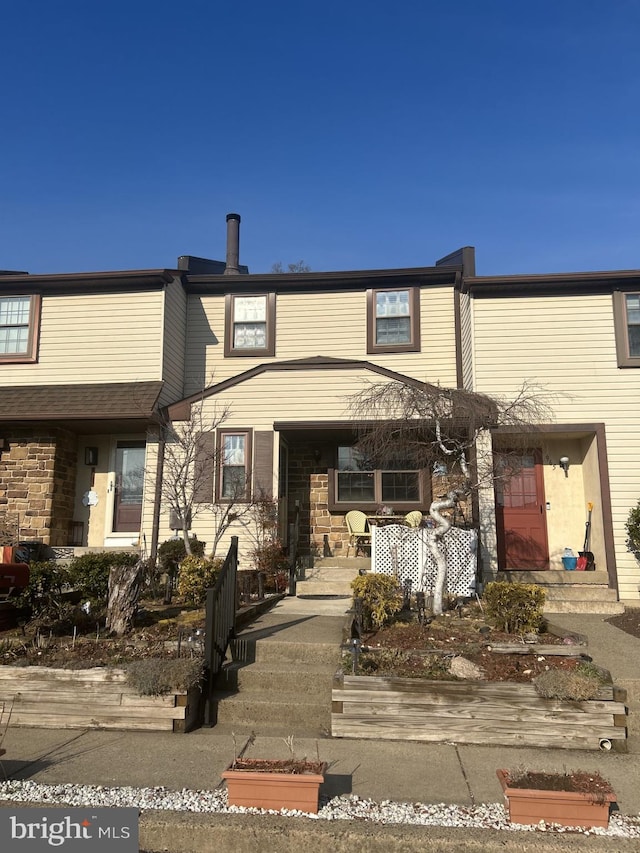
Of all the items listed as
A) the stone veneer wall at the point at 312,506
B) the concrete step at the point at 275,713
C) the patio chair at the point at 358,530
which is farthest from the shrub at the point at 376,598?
the stone veneer wall at the point at 312,506

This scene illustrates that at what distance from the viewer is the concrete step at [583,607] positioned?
31.6 feet

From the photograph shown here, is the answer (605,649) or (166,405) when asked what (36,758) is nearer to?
(605,649)

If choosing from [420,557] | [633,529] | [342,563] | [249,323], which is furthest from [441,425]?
[249,323]

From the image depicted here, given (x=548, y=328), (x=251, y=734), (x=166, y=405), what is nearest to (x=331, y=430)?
(x=166, y=405)

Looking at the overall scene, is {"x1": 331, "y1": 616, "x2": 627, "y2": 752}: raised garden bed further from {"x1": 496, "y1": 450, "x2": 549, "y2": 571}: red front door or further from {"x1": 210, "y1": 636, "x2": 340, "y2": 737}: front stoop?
{"x1": 496, "y1": 450, "x2": 549, "y2": 571}: red front door

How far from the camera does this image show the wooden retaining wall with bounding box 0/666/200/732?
5.42m

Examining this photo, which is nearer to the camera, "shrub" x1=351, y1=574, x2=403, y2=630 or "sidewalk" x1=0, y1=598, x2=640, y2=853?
"sidewalk" x1=0, y1=598, x2=640, y2=853

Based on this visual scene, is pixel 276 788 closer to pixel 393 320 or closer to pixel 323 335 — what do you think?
pixel 323 335

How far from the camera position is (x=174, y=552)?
10.7 meters

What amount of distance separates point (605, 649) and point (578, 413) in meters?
4.90

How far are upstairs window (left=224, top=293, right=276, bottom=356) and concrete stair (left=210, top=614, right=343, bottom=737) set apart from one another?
7541mm

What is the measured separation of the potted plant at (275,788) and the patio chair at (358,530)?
7.75 m

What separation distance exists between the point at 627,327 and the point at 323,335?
5.72m

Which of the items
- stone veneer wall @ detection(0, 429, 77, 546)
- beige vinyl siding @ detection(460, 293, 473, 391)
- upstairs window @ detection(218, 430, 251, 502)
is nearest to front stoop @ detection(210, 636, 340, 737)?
upstairs window @ detection(218, 430, 251, 502)
